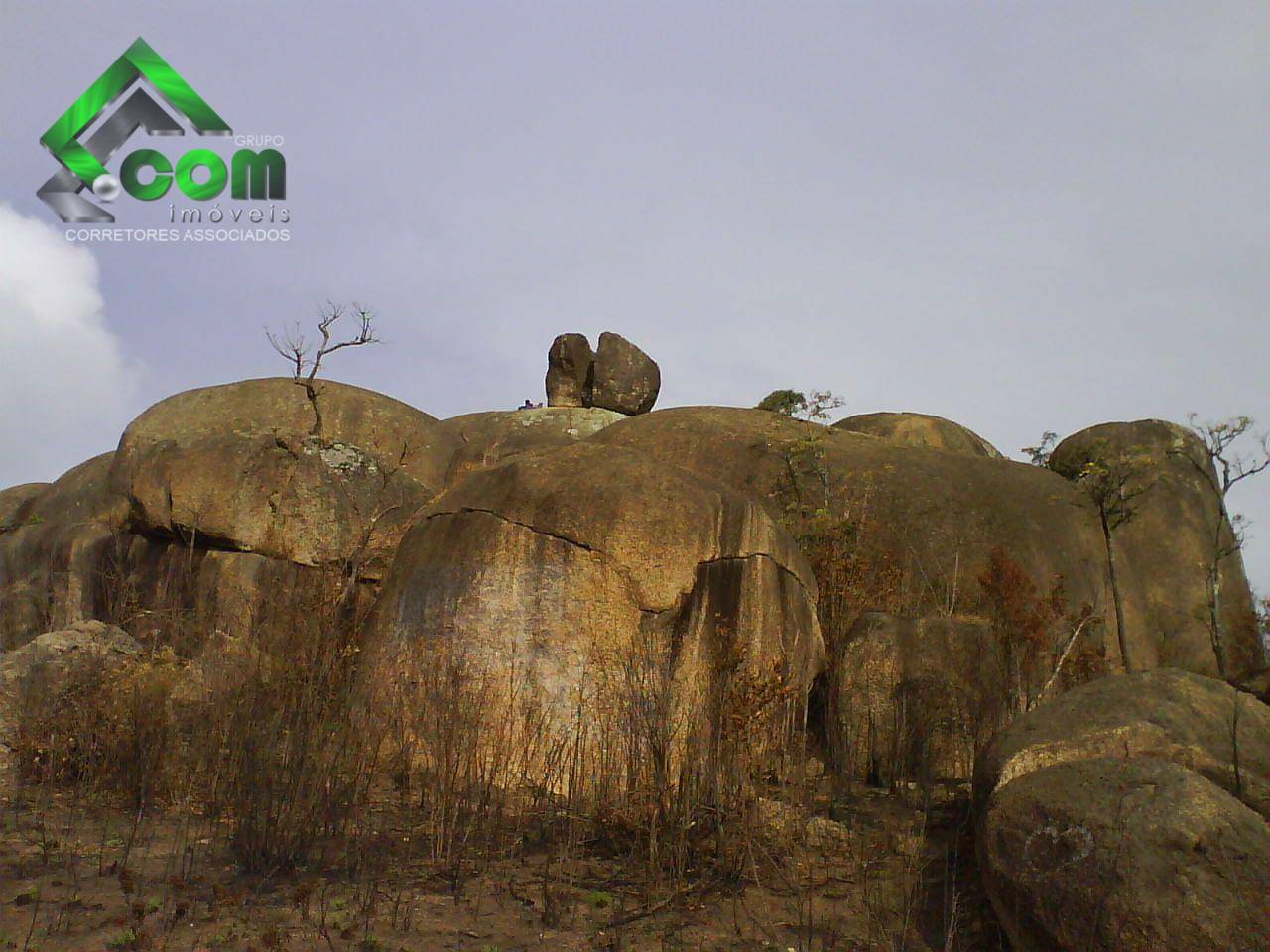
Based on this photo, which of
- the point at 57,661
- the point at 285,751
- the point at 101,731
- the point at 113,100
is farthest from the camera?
the point at 113,100

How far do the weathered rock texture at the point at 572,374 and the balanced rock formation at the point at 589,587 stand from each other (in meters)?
12.9

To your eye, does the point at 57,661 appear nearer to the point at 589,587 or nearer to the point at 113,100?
the point at 589,587

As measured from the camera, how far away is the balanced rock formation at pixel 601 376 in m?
21.1

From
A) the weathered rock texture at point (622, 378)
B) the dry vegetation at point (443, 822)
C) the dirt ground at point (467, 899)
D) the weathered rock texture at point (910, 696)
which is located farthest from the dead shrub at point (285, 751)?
the weathered rock texture at point (622, 378)

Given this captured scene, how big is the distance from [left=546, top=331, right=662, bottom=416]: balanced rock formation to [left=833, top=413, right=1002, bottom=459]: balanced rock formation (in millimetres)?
4265

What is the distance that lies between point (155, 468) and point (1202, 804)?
11.3 m

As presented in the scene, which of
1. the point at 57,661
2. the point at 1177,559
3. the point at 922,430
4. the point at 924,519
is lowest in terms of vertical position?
the point at 57,661

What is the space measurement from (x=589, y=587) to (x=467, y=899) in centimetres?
267

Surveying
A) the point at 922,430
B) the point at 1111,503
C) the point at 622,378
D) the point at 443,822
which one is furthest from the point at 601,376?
the point at 443,822

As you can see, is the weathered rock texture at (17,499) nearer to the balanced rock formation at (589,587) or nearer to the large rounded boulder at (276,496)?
the large rounded boulder at (276,496)

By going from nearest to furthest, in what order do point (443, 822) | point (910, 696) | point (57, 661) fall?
point (443, 822)
point (910, 696)
point (57, 661)

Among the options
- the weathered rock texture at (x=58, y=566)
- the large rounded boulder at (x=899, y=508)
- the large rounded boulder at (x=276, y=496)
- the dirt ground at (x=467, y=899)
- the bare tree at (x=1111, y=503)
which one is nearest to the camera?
the dirt ground at (x=467, y=899)

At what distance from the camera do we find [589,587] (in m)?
7.70

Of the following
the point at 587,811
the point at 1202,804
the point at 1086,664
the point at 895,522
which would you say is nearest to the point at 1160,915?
the point at 1202,804
